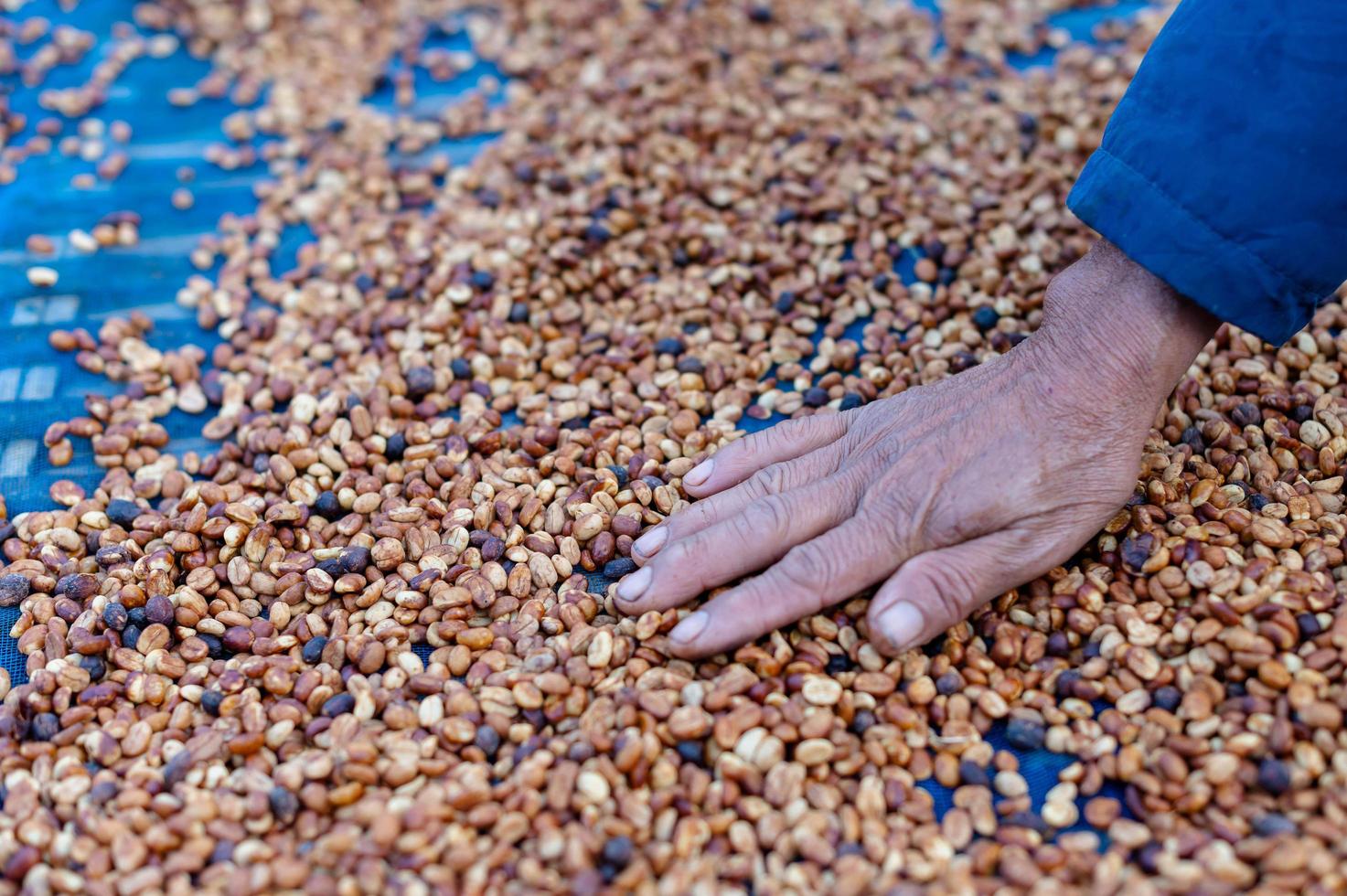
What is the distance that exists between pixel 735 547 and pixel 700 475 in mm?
263

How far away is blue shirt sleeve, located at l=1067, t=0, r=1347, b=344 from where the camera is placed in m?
1.54

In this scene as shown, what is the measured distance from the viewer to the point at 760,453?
1948 mm

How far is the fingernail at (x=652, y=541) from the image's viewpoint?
1.82m

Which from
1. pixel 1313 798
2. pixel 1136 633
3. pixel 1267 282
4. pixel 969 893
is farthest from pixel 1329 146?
pixel 969 893

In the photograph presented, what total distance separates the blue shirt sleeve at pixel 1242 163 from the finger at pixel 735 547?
24.7 inches

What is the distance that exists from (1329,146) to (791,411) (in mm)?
1021

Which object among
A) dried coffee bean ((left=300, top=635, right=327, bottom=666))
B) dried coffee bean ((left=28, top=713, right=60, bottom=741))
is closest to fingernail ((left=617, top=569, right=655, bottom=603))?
dried coffee bean ((left=300, top=635, right=327, bottom=666))

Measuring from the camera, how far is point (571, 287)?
8.20 ft

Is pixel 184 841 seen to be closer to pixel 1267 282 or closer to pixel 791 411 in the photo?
pixel 791 411

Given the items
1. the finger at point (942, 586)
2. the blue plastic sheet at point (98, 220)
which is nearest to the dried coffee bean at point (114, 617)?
the blue plastic sheet at point (98, 220)

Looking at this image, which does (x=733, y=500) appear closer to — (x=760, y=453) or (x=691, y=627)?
(x=760, y=453)

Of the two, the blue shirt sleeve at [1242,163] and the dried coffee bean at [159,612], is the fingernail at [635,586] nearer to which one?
the dried coffee bean at [159,612]

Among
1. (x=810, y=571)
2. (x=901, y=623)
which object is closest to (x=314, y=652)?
(x=810, y=571)

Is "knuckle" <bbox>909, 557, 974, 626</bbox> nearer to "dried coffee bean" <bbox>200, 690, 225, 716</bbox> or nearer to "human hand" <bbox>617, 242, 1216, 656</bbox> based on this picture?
"human hand" <bbox>617, 242, 1216, 656</bbox>
